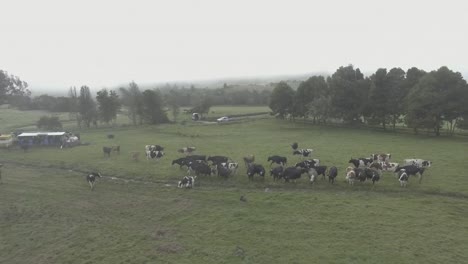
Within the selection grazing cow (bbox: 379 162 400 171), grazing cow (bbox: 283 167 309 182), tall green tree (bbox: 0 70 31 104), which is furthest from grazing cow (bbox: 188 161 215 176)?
tall green tree (bbox: 0 70 31 104)

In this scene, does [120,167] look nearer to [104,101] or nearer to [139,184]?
[139,184]

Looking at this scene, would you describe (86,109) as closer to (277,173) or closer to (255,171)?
(255,171)

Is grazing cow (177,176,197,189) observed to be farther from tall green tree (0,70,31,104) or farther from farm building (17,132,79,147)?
tall green tree (0,70,31,104)

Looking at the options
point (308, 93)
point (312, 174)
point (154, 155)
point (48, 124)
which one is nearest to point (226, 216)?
point (312, 174)

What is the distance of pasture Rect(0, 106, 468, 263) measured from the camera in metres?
18.9

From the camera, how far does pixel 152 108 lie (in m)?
76.8

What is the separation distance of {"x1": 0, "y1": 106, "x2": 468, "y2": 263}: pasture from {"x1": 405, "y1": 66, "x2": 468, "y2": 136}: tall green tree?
13025 mm

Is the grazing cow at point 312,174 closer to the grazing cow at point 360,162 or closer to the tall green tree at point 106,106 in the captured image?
the grazing cow at point 360,162

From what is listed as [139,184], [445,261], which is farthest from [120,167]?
[445,261]

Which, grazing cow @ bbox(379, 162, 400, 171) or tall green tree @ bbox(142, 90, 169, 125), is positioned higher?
tall green tree @ bbox(142, 90, 169, 125)

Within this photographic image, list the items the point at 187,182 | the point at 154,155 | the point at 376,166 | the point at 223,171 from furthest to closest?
the point at 154,155 → the point at 376,166 → the point at 223,171 → the point at 187,182

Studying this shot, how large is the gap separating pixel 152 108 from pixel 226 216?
56871 millimetres

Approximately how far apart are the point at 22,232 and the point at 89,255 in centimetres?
622

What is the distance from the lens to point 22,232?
22.1m
